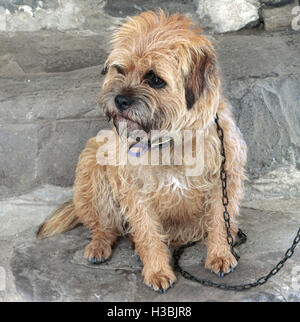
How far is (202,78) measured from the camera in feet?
8.45

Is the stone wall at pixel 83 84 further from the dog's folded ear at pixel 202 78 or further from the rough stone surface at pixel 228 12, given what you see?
the dog's folded ear at pixel 202 78

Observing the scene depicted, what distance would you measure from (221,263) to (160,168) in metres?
0.66

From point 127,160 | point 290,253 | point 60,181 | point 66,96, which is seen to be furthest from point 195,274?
point 66,96

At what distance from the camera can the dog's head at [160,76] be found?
2.49 m

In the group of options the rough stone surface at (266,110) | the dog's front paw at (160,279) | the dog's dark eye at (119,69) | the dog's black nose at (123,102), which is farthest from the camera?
the rough stone surface at (266,110)

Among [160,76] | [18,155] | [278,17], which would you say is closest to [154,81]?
[160,76]

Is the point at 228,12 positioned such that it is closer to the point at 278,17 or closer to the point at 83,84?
the point at 278,17

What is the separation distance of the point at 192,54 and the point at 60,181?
1808 millimetres

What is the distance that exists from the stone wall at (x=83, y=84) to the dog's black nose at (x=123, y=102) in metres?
1.34

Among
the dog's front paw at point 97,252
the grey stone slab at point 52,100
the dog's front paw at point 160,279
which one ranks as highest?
the grey stone slab at point 52,100

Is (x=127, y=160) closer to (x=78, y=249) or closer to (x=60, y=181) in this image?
(x=78, y=249)

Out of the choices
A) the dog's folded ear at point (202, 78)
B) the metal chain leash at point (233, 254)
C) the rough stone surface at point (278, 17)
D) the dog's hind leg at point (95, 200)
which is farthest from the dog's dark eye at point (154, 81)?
the rough stone surface at point (278, 17)

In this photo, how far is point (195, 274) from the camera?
290 cm

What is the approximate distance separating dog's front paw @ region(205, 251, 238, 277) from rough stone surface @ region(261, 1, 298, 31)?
6.70ft
